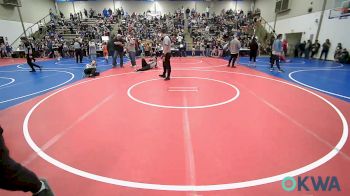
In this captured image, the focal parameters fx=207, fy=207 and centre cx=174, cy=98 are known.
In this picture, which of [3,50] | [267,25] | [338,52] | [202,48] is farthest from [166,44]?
[267,25]

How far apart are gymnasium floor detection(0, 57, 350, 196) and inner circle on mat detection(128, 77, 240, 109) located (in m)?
0.05

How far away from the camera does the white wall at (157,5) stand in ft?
108

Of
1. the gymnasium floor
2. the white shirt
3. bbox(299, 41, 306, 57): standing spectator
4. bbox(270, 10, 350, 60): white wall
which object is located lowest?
the gymnasium floor

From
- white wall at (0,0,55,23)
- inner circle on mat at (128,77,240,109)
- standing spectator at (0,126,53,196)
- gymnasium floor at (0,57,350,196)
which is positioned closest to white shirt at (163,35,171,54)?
inner circle on mat at (128,77,240,109)

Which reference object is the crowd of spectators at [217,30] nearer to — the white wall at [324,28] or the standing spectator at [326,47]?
the white wall at [324,28]

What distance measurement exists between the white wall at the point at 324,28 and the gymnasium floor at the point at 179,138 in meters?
11.9

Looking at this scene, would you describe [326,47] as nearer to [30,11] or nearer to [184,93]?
[184,93]

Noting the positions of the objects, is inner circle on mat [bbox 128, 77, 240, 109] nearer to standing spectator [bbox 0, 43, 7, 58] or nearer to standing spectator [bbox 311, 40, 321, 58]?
standing spectator [bbox 311, 40, 321, 58]

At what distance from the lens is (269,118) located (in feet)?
15.6

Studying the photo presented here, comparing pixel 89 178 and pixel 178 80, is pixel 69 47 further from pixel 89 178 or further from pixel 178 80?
pixel 89 178

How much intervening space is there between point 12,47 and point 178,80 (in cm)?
2466

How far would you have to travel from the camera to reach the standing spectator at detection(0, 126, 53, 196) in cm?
163

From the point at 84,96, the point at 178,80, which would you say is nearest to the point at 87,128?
the point at 84,96

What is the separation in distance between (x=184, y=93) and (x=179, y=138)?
310 centimetres
